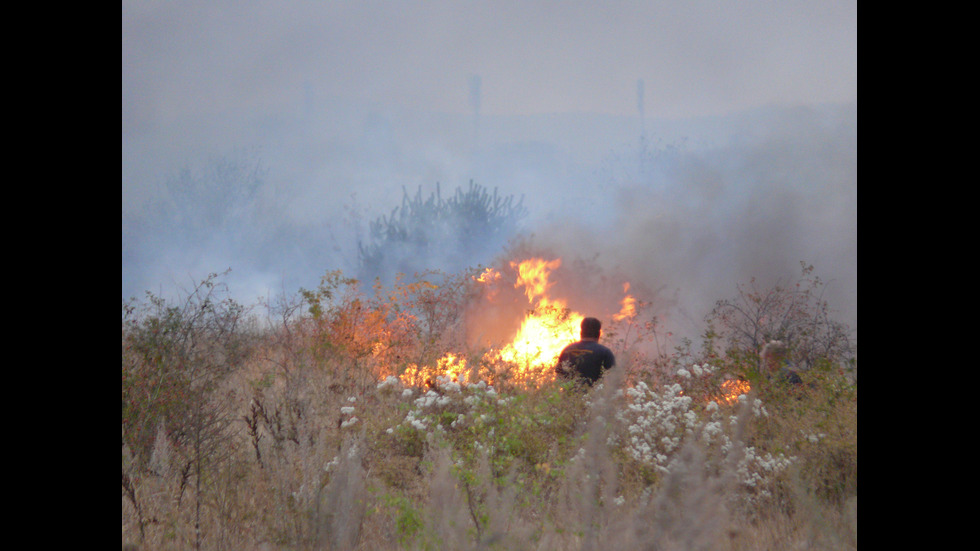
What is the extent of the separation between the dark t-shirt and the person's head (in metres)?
0.51

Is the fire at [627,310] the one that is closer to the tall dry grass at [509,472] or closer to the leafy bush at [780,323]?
the leafy bush at [780,323]

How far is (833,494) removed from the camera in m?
3.91

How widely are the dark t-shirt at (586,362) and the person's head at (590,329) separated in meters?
0.51

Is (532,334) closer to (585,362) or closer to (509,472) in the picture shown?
(585,362)

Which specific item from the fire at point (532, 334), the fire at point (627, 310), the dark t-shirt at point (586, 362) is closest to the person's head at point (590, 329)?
the dark t-shirt at point (586, 362)

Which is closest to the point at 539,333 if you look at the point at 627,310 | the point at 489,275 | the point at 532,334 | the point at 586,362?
the point at 532,334

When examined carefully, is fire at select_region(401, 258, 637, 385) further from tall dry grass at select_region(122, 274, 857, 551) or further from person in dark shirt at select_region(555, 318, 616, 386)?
tall dry grass at select_region(122, 274, 857, 551)

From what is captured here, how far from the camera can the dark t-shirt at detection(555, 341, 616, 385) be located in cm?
691

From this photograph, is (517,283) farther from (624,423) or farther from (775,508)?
(775,508)

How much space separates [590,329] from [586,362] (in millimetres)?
872

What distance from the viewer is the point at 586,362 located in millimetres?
7004

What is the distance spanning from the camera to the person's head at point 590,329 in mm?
7773
